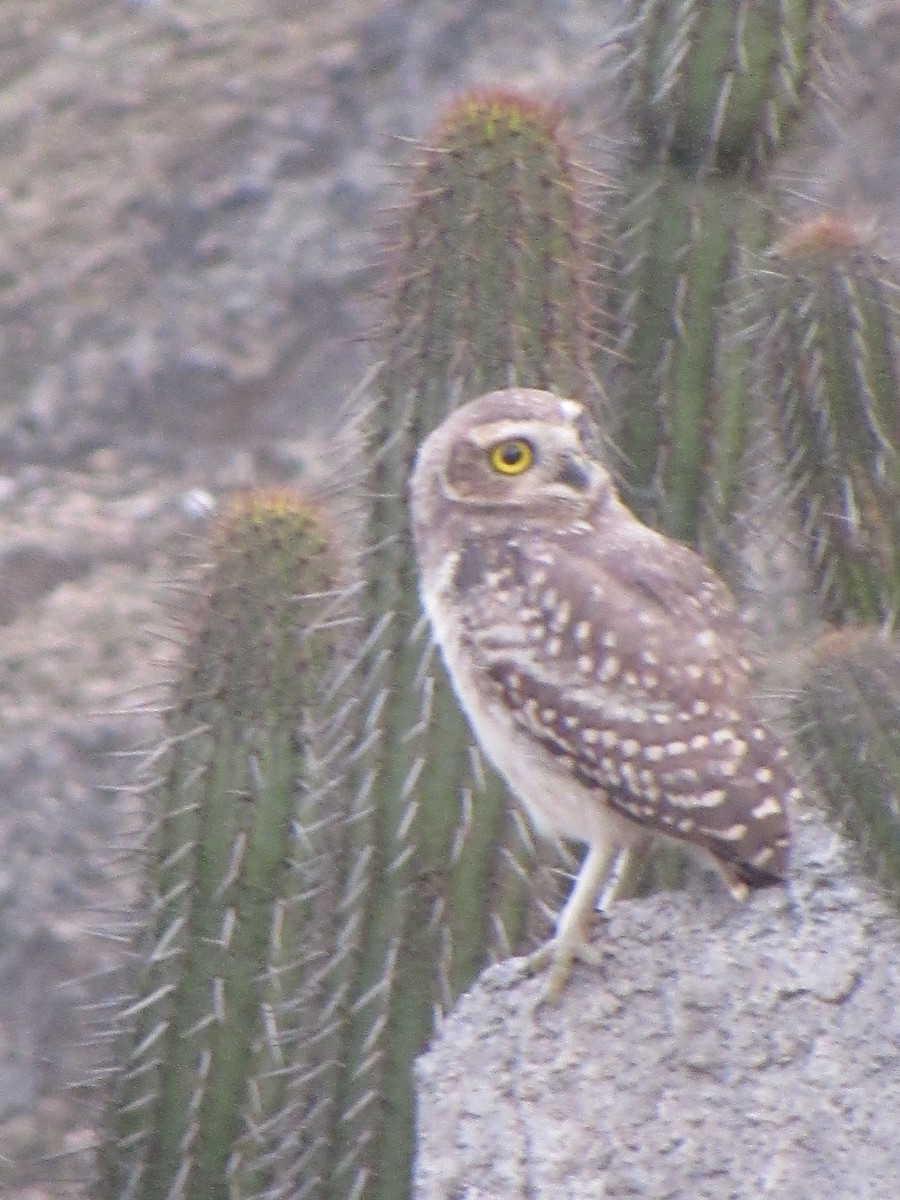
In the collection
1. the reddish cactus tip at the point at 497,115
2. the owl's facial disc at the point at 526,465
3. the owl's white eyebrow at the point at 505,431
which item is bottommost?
the owl's facial disc at the point at 526,465

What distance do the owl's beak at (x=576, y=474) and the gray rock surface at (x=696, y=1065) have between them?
0.84 m

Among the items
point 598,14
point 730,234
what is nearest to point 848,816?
point 730,234

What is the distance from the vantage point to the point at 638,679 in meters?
4.36

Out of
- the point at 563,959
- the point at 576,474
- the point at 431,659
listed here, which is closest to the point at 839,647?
the point at 576,474

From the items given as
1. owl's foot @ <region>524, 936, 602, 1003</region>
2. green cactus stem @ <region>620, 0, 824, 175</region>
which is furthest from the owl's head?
green cactus stem @ <region>620, 0, 824, 175</region>

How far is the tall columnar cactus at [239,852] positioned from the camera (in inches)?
209

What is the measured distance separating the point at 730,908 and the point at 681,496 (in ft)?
6.43

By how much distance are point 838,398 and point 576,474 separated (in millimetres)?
1460

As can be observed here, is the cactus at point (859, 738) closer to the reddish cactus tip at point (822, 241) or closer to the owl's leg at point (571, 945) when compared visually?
the owl's leg at point (571, 945)

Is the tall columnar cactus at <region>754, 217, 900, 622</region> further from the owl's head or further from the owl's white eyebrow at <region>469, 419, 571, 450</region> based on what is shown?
the owl's white eyebrow at <region>469, 419, 571, 450</region>

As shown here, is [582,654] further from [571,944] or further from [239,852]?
[239,852]

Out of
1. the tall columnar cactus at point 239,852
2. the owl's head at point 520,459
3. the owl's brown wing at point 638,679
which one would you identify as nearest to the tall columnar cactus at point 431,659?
the tall columnar cactus at point 239,852

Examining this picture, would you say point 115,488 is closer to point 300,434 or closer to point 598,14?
point 300,434

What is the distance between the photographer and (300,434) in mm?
10406
